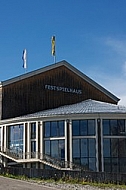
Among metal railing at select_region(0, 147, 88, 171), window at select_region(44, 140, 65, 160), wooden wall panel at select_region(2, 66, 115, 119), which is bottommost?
metal railing at select_region(0, 147, 88, 171)

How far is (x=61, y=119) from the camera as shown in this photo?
4178cm

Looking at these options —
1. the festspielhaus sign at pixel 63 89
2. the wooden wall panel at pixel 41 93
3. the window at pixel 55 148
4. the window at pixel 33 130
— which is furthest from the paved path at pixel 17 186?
the festspielhaus sign at pixel 63 89

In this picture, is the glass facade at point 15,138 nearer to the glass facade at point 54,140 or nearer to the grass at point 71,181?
the glass facade at point 54,140

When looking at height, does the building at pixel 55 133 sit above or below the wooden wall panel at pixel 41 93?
below

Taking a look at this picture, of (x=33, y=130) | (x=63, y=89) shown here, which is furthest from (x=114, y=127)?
(x=63, y=89)

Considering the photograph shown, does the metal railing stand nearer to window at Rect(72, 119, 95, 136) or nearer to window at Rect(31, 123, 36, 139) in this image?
window at Rect(31, 123, 36, 139)

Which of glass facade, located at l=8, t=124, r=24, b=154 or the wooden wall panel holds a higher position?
the wooden wall panel

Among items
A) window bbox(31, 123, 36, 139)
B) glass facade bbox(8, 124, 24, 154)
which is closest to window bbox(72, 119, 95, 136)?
window bbox(31, 123, 36, 139)

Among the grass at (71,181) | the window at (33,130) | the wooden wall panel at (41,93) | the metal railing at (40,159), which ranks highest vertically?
the wooden wall panel at (41,93)

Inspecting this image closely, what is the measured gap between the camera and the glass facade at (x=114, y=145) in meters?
40.2

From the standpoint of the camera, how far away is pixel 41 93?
50094 mm

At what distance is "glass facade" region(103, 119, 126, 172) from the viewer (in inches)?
1582

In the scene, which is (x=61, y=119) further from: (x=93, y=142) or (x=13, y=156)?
(x=13, y=156)

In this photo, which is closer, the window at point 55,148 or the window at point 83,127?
the window at point 83,127
